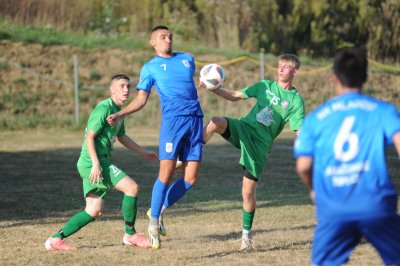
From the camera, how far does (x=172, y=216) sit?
1017 centimetres

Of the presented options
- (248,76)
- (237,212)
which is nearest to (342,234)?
(237,212)

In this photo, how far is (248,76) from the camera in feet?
89.9

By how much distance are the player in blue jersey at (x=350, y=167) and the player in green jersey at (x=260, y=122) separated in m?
3.50

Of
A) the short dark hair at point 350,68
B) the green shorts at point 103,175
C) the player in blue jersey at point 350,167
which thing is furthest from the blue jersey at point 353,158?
the green shorts at point 103,175

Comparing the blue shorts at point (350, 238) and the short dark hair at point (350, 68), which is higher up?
the short dark hair at point (350, 68)

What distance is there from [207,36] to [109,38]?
355cm

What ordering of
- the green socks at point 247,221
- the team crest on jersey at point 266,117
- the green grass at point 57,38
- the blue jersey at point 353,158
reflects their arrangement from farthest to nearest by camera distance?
1. the green grass at point 57,38
2. the team crest on jersey at point 266,117
3. the green socks at point 247,221
4. the blue jersey at point 353,158

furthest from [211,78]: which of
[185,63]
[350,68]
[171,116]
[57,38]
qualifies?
[57,38]

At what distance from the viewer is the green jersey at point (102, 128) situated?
7.79 meters

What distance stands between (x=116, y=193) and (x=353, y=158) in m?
8.17

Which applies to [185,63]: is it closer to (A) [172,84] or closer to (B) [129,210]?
(A) [172,84]

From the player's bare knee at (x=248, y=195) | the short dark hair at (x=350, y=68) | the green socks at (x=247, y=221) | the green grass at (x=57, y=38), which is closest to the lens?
the short dark hair at (x=350, y=68)

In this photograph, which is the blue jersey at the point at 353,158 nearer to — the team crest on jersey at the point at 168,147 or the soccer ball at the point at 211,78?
the team crest on jersey at the point at 168,147

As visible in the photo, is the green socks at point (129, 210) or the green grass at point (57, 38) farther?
the green grass at point (57, 38)
